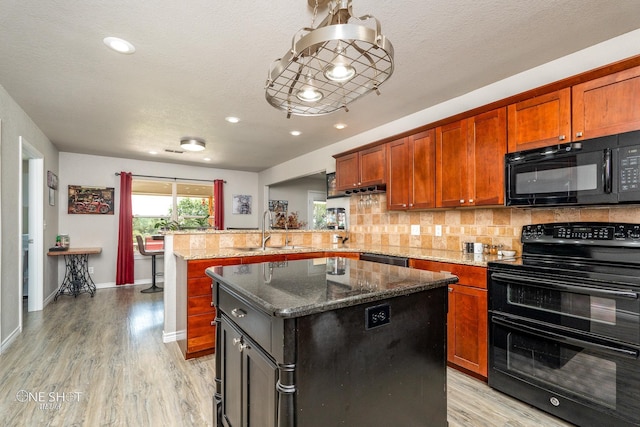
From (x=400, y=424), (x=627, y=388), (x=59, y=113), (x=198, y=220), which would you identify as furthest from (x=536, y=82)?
(x=198, y=220)

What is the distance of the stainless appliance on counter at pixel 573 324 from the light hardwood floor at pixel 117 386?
20cm

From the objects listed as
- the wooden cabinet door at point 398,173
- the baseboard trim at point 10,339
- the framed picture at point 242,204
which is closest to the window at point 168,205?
the framed picture at point 242,204

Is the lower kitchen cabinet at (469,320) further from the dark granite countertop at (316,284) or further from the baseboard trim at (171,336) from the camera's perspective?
the baseboard trim at (171,336)

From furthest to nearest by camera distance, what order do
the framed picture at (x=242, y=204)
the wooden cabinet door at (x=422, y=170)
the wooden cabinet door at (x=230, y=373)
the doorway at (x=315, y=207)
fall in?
the doorway at (x=315, y=207) → the framed picture at (x=242, y=204) → the wooden cabinet door at (x=422, y=170) → the wooden cabinet door at (x=230, y=373)

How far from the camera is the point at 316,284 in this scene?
55.4 inches

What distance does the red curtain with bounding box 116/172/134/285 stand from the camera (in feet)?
19.0

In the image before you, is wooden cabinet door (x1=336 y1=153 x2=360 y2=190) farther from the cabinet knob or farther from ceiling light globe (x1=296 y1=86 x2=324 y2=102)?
the cabinet knob

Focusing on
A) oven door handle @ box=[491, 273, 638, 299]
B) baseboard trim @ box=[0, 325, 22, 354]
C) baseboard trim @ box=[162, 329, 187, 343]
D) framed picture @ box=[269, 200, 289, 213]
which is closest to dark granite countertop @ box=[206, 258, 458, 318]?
oven door handle @ box=[491, 273, 638, 299]

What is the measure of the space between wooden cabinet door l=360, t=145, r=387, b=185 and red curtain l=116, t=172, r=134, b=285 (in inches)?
181

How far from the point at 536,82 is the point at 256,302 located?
2798 mm

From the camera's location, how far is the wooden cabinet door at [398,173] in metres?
3.33

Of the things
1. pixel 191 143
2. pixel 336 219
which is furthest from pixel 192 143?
pixel 336 219

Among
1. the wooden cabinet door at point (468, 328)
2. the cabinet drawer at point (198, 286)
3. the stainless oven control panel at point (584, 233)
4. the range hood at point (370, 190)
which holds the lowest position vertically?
the wooden cabinet door at point (468, 328)

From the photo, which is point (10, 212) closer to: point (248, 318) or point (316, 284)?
point (248, 318)
